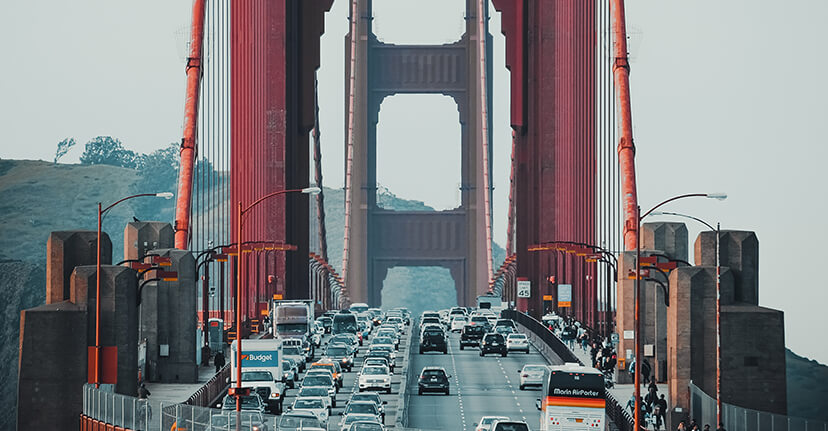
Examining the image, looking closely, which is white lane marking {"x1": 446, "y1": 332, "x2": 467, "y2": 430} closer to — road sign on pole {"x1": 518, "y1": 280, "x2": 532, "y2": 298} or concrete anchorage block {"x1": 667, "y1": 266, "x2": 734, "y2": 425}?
concrete anchorage block {"x1": 667, "y1": 266, "x2": 734, "y2": 425}

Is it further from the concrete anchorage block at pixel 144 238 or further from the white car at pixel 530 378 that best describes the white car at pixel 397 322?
the white car at pixel 530 378

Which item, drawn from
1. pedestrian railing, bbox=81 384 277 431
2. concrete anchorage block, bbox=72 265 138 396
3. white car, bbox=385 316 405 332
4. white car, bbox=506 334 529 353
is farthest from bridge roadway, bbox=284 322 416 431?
white car, bbox=385 316 405 332

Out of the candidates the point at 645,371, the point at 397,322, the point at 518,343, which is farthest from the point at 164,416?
the point at 397,322

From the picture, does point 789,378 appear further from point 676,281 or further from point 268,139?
point 676,281

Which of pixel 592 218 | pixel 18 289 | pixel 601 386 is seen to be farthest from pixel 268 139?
pixel 601 386

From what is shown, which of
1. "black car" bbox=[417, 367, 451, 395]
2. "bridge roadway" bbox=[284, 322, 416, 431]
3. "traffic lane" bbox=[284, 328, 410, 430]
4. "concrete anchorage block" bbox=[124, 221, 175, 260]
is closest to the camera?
"bridge roadway" bbox=[284, 322, 416, 431]

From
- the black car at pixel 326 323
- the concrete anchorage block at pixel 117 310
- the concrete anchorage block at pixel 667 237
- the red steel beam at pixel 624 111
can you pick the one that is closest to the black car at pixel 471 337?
the red steel beam at pixel 624 111

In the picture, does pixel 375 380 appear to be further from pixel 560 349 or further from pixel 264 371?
pixel 560 349
